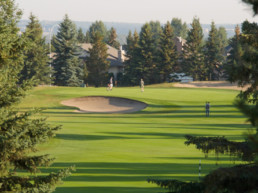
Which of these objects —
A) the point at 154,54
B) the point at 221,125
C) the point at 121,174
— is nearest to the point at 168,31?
the point at 154,54

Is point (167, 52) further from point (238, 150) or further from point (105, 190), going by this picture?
point (238, 150)

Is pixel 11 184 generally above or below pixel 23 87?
below

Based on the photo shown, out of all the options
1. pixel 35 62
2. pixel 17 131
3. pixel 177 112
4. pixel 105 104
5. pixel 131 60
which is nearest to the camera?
pixel 17 131

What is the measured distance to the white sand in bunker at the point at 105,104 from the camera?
Answer: 52438mm

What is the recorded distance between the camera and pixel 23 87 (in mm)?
13789

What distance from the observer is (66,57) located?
86.0m

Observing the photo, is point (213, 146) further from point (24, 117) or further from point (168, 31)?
point (168, 31)

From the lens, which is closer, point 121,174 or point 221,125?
point 121,174

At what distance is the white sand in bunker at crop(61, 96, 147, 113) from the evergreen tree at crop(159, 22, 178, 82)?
36.9 m

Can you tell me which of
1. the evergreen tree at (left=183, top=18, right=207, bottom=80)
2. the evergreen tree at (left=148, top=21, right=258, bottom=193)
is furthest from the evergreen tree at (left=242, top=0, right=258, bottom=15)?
the evergreen tree at (left=183, top=18, right=207, bottom=80)

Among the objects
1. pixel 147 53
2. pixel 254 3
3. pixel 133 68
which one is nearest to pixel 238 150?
pixel 254 3

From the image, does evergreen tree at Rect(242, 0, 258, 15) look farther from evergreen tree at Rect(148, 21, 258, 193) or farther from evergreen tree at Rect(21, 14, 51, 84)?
evergreen tree at Rect(21, 14, 51, 84)

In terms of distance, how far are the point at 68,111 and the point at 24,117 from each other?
38124 millimetres

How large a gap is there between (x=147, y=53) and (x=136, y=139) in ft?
200
